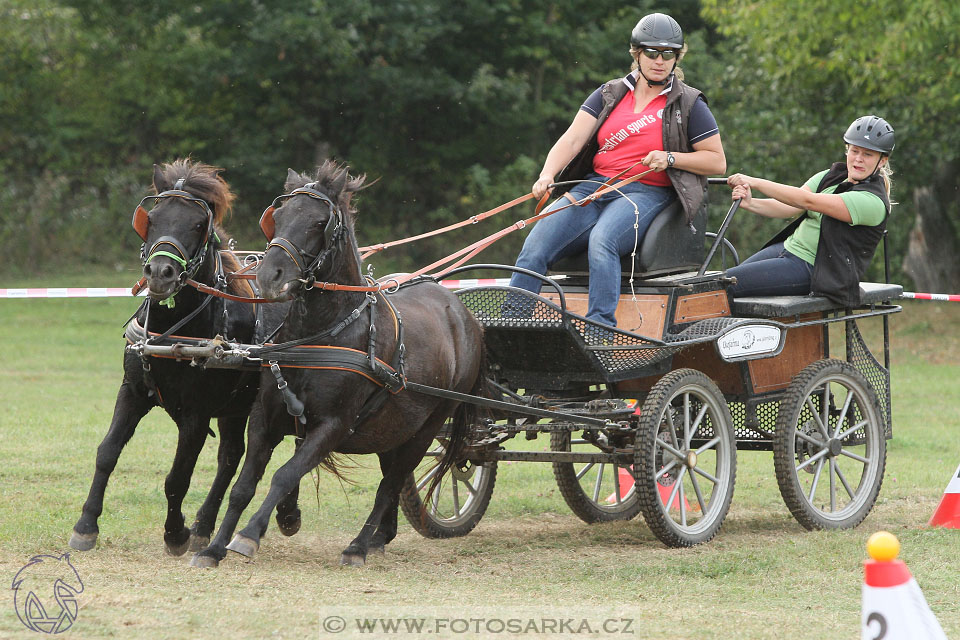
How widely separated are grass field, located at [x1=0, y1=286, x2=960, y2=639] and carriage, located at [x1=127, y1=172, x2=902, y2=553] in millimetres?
286

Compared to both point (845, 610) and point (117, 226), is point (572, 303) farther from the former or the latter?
point (117, 226)

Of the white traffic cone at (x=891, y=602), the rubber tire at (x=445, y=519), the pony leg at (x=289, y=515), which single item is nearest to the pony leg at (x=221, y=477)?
the pony leg at (x=289, y=515)

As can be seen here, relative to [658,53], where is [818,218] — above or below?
below

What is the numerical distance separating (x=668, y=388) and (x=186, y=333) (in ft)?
7.79

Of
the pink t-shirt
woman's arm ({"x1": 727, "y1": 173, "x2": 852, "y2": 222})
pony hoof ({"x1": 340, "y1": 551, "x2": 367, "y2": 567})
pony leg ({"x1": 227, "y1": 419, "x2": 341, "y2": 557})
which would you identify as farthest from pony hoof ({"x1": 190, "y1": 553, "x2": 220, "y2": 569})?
woman's arm ({"x1": 727, "y1": 173, "x2": 852, "y2": 222})

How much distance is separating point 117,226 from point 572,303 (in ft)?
58.6

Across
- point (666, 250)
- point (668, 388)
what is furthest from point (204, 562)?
point (666, 250)

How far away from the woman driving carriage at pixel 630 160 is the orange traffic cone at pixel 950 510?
2051 mm

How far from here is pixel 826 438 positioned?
278 inches

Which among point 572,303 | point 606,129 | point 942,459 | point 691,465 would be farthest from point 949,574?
point 942,459

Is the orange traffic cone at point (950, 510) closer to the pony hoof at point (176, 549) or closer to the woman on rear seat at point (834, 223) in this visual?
the woman on rear seat at point (834, 223)

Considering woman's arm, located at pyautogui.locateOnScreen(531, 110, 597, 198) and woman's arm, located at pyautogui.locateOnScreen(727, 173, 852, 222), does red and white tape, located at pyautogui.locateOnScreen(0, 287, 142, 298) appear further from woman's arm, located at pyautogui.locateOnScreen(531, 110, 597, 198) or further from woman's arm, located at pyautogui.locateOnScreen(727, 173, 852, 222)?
woman's arm, located at pyautogui.locateOnScreen(727, 173, 852, 222)

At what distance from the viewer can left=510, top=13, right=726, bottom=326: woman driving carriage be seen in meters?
6.43

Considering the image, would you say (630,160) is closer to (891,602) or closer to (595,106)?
A: (595,106)
